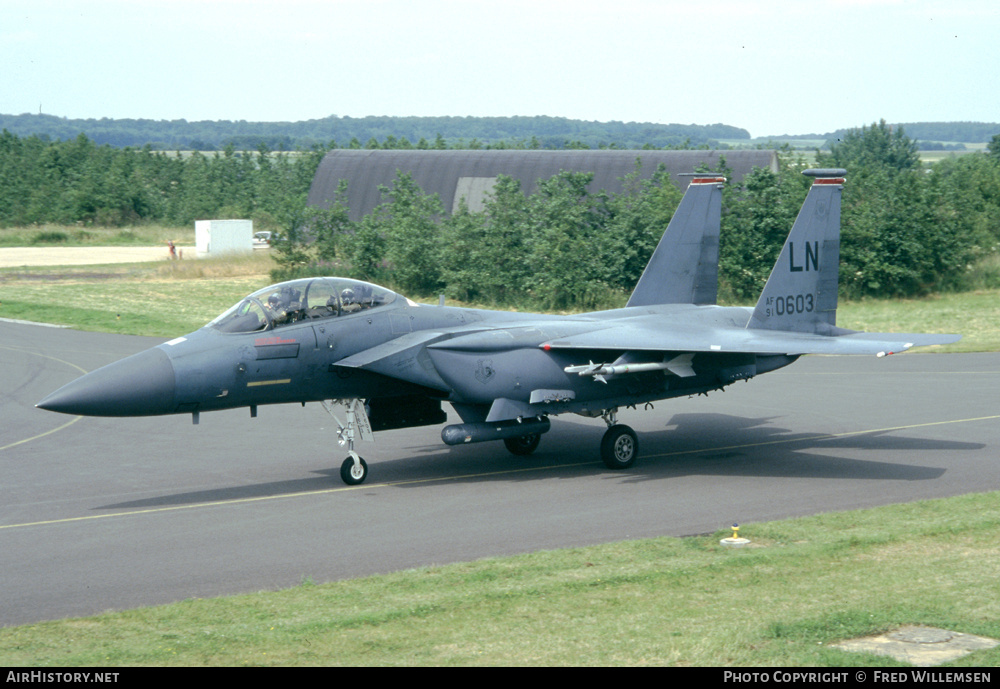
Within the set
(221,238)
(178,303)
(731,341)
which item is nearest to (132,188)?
(221,238)

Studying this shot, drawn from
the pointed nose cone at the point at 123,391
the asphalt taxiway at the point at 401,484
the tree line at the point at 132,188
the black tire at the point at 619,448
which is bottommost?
the asphalt taxiway at the point at 401,484

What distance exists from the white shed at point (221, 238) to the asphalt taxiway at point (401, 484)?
34.4m

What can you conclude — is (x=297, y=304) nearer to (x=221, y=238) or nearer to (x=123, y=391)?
(x=123, y=391)

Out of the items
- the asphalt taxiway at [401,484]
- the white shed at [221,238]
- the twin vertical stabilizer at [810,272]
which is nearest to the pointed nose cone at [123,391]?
the asphalt taxiway at [401,484]

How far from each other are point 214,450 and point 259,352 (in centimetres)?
401

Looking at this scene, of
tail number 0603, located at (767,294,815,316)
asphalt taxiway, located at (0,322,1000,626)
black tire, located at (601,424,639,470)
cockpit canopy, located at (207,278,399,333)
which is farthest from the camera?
tail number 0603, located at (767,294,815,316)

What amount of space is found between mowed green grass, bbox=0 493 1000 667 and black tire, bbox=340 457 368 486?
4319 millimetres

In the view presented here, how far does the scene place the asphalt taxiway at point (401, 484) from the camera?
1108cm

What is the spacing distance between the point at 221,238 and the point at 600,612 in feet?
168

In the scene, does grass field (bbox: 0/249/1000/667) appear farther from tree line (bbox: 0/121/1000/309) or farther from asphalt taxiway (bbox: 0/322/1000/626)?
tree line (bbox: 0/121/1000/309)

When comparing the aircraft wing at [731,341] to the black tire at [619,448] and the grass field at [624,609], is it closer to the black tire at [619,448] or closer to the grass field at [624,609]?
the black tire at [619,448]

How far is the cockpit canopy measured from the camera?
1405cm

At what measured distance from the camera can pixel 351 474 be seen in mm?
14688

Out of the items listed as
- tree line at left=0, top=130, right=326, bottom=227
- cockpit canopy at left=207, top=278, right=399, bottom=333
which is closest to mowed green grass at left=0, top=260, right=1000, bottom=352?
cockpit canopy at left=207, top=278, right=399, bottom=333
